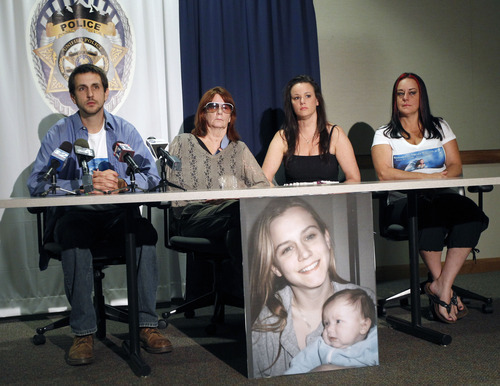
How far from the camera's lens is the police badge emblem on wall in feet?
12.2

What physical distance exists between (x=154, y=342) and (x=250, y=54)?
2159 mm

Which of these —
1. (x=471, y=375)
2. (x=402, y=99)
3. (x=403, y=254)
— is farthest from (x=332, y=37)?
(x=471, y=375)

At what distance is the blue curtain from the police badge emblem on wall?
0.42m

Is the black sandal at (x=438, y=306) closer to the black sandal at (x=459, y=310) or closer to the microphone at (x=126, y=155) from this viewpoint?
the black sandal at (x=459, y=310)

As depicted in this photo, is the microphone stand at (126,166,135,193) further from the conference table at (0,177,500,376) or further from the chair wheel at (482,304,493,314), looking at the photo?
the chair wheel at (482,304,493,314)

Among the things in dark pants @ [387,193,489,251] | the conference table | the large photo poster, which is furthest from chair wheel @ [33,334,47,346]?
dark pants @ [387,193,489,251]

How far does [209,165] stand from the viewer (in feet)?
10.4

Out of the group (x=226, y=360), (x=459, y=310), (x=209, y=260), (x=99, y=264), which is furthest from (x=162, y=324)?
(x=459, y=310)

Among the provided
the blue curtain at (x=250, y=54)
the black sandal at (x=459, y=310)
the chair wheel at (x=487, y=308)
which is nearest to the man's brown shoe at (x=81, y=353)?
the blue curtain at (x=250, y=54)

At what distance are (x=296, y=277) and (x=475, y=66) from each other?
3096 millimetres

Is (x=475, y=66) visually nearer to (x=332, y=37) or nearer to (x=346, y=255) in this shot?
(x=332, y=37)

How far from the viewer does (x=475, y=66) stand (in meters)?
4.47

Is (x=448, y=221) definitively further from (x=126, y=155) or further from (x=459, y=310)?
(x=126, y=155)

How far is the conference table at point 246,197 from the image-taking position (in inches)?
83.7
